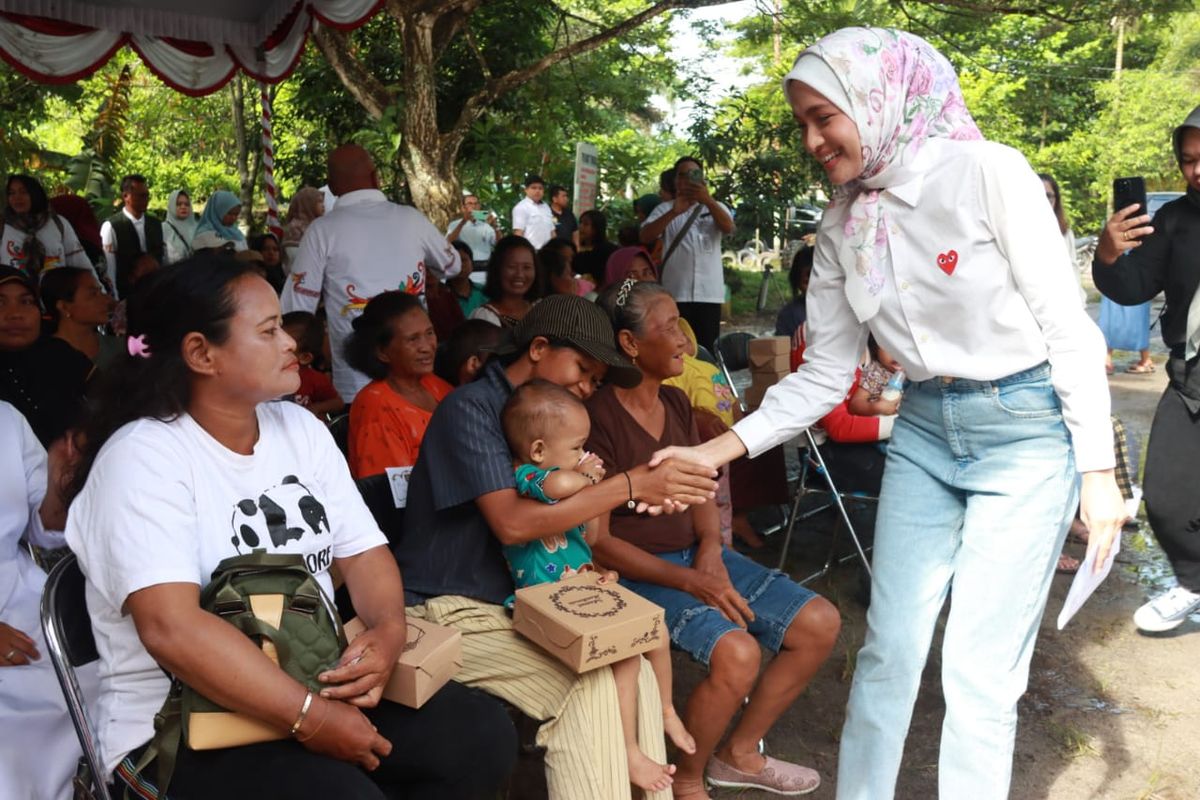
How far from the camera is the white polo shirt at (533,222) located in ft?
37.6

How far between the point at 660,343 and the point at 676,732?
48.0 inches

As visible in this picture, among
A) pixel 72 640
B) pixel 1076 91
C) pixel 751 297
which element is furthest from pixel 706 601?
pixel 1076 91

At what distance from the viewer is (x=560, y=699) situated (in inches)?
91.5

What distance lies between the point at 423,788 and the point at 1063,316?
165 cm

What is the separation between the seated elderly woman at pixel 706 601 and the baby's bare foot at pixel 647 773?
352mm

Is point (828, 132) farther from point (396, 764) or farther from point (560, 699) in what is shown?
point (396, 764)

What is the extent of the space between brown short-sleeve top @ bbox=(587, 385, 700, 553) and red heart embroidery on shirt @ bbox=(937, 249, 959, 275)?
3.79 ft

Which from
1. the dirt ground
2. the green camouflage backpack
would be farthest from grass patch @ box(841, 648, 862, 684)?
the green camouflage backpack

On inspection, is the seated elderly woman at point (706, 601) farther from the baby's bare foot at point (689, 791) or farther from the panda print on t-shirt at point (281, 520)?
the panda print on t-shirt at point (281, 520)

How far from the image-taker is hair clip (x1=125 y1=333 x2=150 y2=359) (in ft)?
6.61

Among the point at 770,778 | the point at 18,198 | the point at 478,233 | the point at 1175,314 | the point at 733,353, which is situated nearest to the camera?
the point at 770,778

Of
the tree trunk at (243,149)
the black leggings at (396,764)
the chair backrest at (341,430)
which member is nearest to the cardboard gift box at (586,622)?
the black leggings at (396,764)

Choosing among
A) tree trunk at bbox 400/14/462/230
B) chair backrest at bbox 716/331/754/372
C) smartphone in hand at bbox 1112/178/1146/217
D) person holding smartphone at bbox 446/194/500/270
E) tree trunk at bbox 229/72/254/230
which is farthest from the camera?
tree trunk at bbox 229/72/254/230

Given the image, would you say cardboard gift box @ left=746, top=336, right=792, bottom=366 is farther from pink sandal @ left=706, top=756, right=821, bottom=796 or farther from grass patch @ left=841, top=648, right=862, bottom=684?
pink sandal @ left=706, top=756, right=821, bottom=796
